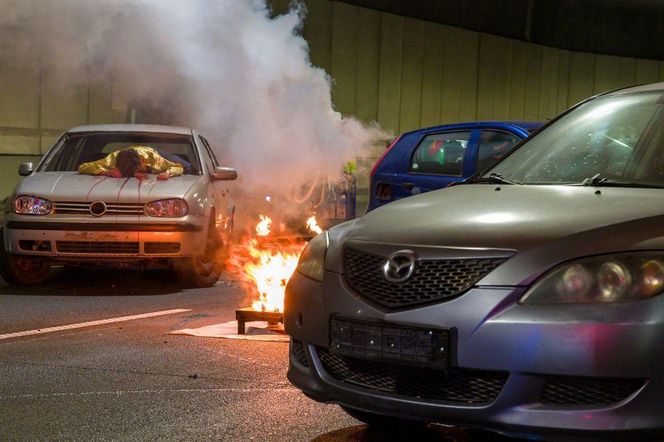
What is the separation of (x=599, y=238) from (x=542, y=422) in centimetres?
67

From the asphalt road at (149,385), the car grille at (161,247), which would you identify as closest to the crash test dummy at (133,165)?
the car grille at (161,247)

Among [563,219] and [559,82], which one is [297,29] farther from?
[563,219]

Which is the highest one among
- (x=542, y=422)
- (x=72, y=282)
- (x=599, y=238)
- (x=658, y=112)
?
(x=658, y=112)

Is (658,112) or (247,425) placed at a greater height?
(658,112)

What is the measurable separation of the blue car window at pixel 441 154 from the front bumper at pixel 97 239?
94.3 inches

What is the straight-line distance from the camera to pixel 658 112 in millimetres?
4777

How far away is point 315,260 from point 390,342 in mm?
675

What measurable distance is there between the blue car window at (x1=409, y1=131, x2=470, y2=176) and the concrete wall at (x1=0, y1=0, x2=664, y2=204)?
10371 millimetres

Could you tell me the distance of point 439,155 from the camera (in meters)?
9.29

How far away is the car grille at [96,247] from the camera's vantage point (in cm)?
970

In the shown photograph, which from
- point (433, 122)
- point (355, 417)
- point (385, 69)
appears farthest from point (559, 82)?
point (355, 417)

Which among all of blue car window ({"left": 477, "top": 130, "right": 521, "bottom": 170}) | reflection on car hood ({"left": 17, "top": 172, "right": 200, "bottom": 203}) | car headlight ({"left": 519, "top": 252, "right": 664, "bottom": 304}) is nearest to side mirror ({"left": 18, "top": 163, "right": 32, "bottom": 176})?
reflection on car hood ({"left": 17, "top": 172, "right": 200, "bottom": 203})

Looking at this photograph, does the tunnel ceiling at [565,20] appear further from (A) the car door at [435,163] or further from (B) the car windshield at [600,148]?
(B) the car windshield at [600,148]

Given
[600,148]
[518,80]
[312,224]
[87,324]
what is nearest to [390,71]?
[518,80]
